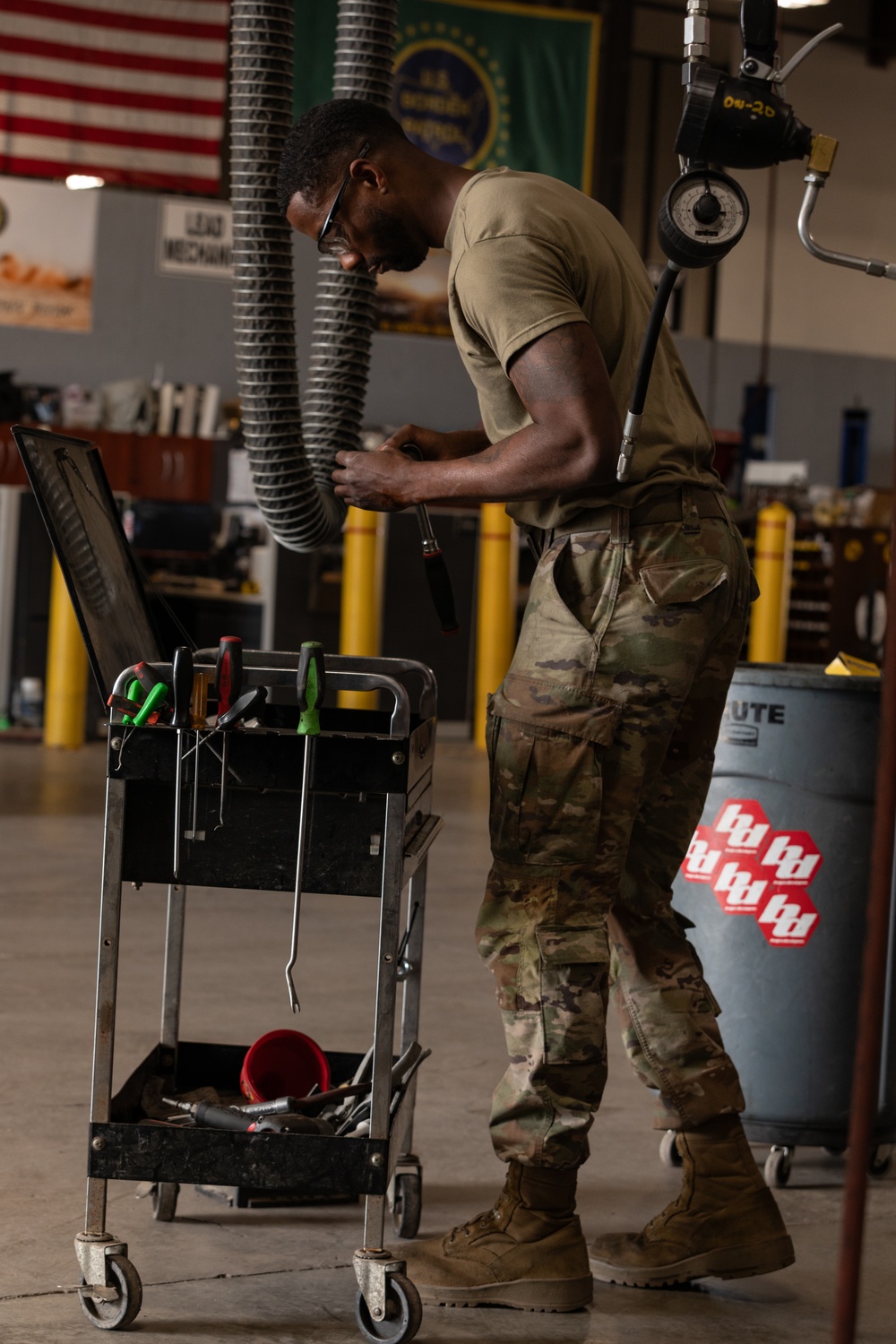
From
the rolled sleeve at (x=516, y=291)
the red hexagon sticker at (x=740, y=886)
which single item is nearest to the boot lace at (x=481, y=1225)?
the red hexagon sticker at (x=740, y=886)

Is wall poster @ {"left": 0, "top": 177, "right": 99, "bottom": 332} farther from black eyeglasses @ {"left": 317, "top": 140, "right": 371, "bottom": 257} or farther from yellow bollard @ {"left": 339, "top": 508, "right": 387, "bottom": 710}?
black eyeglasses @ {"left": 317, "top": 140, "right": 371, "bottom": 257}

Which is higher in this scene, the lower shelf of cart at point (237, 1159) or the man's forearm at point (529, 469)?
the man's forearm at point (529, 469)

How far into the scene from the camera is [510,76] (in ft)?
31.2

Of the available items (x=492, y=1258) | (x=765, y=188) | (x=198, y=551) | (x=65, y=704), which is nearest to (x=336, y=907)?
(x=492, y=1258)

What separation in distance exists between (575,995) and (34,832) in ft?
12.6

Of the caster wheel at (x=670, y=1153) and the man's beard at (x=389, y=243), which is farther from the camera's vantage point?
the caster wheel at (x=670, y=1153)

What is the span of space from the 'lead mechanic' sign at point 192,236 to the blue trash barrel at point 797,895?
8.25 metres

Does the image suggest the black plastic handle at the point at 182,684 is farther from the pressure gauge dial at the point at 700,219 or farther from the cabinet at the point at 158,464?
the cabinet at the point at 158,464

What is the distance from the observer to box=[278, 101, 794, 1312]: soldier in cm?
190

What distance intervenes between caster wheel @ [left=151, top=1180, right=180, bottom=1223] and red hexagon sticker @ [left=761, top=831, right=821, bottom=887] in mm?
1084

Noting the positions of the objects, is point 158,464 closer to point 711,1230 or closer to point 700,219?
point 711,1230

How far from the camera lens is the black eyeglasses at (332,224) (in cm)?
196

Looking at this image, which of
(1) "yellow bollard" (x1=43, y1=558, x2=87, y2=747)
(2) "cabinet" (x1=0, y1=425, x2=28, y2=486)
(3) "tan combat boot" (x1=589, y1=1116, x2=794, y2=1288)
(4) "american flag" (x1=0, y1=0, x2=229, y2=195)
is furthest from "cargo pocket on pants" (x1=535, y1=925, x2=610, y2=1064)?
(4) "american flag" (x1=0, y1=0, x2=229, y2=195)

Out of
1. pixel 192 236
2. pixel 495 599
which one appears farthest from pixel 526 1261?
pixel 192 236
